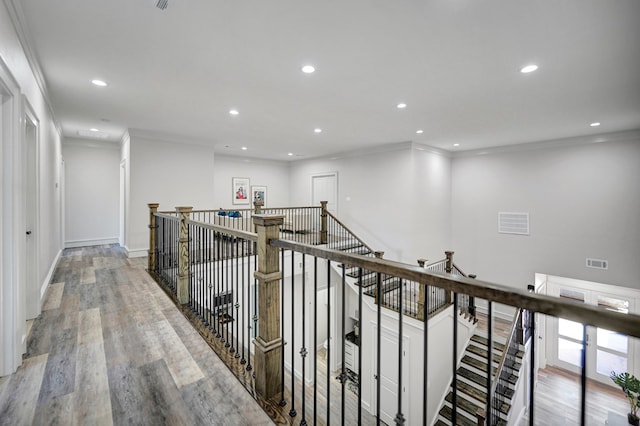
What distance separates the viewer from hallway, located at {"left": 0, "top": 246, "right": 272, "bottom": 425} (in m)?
1.70

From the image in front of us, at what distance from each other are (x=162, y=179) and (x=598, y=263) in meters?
9.14

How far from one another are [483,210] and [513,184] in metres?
0.90

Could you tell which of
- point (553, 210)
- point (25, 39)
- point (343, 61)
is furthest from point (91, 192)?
point (553, 210)

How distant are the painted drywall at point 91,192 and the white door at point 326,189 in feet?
17.6

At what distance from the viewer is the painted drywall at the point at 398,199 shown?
6.77 metres

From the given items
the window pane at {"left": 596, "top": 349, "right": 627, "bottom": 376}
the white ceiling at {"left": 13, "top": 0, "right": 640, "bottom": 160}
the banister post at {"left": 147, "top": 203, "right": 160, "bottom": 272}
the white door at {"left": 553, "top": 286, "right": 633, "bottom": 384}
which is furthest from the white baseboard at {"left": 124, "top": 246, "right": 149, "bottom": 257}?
the window pane at {"left": 596, "top": 349, "right": 627, "bottom": 376}

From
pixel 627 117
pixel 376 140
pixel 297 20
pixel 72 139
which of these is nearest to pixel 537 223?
pixel 627 117

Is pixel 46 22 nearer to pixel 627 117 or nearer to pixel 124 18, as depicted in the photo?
pixel 124 18

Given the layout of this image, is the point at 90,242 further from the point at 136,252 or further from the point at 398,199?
the point at 398,199

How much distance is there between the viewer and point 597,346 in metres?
6.04

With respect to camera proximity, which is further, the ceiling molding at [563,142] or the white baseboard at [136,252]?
the white baseboard at [136,252]

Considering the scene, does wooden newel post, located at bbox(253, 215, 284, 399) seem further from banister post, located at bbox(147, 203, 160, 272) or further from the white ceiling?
banister post, located at bbox(147, 203, 160, 272)

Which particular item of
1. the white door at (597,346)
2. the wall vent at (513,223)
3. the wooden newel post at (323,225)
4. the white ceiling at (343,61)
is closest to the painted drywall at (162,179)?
the white ceiling at (343,61)

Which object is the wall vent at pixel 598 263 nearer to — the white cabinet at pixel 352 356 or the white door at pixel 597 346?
the white door at pixel 597 346
